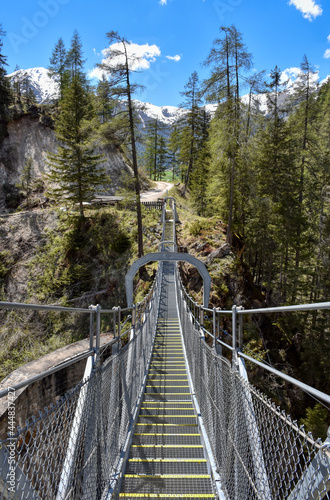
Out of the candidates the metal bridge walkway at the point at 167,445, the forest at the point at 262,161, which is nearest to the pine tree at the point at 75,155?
the forest at the point at 262,161

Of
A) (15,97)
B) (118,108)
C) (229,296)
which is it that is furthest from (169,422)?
(15,97)

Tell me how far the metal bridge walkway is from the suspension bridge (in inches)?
0.5

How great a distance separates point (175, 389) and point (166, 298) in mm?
6888

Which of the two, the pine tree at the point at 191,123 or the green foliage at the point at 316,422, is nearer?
the green foliage at the point at 316,422

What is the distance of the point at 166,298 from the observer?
12.3 meters

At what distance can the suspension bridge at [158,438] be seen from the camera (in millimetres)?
1211

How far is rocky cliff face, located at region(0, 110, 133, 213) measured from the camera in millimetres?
23344

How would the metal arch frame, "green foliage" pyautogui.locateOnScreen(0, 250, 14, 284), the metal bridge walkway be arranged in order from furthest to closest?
"green foliage" pyautogui.locateOnScreen(0, 250, 14, 284) → the metal arch frame → the metal bridge walkway

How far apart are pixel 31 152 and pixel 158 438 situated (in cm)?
2657

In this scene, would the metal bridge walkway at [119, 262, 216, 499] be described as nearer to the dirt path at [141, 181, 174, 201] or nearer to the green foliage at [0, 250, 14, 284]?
the green foliage at [0, 250, 14, 284]

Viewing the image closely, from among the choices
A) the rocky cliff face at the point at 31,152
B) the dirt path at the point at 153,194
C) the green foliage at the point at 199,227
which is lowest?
the green foliage at the point at 199,227

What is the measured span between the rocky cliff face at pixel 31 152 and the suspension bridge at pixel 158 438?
68.0 feet

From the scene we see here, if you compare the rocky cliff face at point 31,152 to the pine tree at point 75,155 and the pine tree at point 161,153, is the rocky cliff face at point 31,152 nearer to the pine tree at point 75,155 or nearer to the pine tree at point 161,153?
the pine tree at point 75,155

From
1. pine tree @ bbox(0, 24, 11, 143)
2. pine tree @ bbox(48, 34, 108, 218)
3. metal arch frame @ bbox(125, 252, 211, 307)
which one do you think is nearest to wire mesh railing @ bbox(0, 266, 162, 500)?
metal arch frame @ bbox(125, 252, 211, 307)
